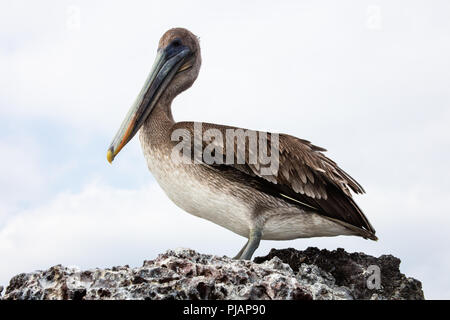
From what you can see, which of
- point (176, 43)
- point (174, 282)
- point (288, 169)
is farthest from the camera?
point (176, 43)

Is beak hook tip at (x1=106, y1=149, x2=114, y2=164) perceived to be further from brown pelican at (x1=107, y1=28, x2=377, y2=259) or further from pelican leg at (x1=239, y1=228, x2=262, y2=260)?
pelican leg at (x1=239, y1=228, x2=262, y2=260)

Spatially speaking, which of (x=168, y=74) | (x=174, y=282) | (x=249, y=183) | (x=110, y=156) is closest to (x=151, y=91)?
(x=168, y=74)

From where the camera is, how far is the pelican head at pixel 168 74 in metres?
6.99

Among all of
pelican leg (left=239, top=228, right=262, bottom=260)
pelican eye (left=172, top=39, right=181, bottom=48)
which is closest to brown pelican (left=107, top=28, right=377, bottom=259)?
pelican leg (left=239, top=228, right=262, bottom=260)

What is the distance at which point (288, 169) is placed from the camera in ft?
21.2

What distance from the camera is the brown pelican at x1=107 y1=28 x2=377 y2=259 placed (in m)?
6.20

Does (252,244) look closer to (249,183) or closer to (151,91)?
(249,183)

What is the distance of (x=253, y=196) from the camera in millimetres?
6234

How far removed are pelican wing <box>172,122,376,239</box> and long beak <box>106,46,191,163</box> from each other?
68cm

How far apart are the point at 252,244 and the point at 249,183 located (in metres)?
0.67
